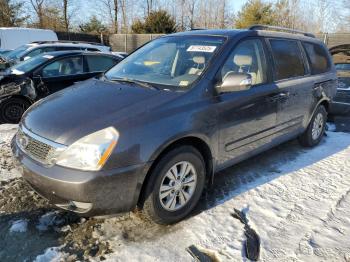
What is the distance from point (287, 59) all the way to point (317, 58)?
3.60 ft

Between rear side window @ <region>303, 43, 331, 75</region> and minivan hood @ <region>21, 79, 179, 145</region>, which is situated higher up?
rear side window @ <region>303, 43, 331, 75</region>

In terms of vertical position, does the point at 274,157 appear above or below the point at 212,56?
below

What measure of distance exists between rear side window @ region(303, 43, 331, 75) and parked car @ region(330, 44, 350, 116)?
1.59 meters

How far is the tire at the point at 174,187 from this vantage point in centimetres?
303

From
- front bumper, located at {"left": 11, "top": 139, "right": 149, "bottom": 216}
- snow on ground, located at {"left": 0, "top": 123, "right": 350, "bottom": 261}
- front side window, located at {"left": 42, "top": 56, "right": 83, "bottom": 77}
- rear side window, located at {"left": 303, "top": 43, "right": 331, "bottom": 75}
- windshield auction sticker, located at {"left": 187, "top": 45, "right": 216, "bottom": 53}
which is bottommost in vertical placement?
snow on ground, located at {"left": 0, "top": 123, "right": 350, "bottom": 261}

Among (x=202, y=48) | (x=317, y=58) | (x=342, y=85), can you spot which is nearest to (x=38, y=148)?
(x=202, y=48)

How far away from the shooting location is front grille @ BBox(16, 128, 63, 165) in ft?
9.18

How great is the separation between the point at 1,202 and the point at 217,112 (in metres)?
2.35

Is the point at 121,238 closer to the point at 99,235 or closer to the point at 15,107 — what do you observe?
the point at 99,235

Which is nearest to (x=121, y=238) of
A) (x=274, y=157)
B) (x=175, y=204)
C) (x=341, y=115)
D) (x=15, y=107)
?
(x=175, y=204)

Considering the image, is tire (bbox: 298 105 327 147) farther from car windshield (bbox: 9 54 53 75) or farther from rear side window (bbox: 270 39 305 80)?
car windshield (bbox: 9 54 53 75)

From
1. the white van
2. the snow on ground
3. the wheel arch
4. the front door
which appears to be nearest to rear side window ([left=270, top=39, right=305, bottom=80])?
the front door

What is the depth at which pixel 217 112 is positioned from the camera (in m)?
3.49

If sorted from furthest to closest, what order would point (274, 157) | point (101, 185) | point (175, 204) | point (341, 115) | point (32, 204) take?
point (341, 115) < point (274, 157) < point (32, 204) < point (175, 204) < point (101, 185)
